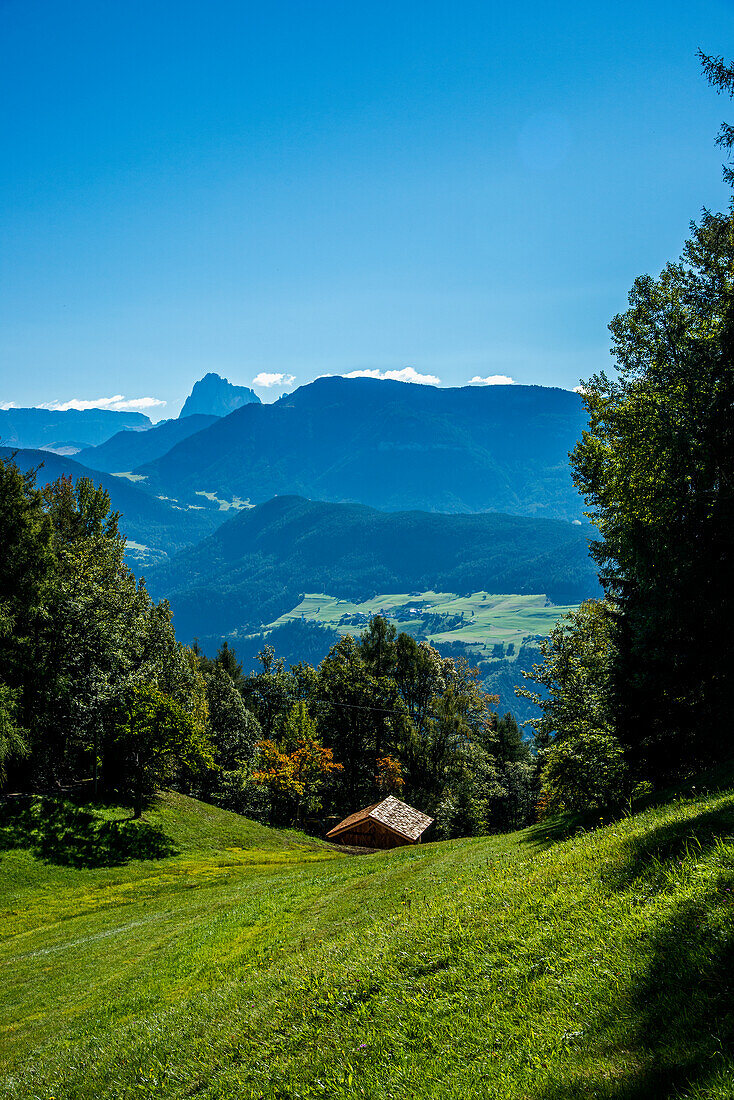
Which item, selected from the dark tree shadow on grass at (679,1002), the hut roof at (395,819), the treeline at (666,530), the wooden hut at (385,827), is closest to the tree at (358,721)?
the hut roof at (395,819)

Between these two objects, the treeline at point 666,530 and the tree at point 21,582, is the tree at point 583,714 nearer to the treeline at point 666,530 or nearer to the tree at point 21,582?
the treeline at point 666,530

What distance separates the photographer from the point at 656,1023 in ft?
17.8

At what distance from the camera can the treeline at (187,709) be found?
130ft

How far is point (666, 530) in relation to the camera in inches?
818

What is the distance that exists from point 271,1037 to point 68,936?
2119cm

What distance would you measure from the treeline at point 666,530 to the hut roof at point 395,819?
2410cm

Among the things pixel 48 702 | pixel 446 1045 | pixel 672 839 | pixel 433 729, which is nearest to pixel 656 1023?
pixel 446 1045

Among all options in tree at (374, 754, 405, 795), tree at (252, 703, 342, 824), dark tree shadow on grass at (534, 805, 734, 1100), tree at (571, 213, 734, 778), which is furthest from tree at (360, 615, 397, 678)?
dark tree shadow on grass at (534, 805, 734, 1100)

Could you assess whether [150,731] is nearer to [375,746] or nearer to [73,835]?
[73,835]

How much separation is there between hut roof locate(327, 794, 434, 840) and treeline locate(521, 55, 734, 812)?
24097 millimetres

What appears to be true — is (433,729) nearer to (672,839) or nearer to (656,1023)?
(672,839)

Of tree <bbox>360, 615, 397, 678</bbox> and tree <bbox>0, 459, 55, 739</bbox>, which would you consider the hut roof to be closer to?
tree <bbox>360, 615, 397, 678</bbox>

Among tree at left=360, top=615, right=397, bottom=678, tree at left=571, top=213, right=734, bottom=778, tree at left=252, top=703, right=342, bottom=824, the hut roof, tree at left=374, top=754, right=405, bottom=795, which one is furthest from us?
tree at left=360, top=615, right=397, bottom=678

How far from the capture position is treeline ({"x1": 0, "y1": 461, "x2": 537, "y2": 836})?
39.8 meters
